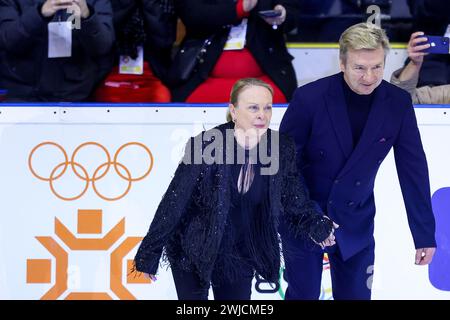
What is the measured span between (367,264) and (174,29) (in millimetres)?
1994

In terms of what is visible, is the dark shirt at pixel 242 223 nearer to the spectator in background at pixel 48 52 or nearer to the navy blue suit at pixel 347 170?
the navy blue suit at pixel 347 170

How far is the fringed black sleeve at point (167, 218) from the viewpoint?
422cm

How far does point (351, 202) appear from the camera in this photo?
15.0ft

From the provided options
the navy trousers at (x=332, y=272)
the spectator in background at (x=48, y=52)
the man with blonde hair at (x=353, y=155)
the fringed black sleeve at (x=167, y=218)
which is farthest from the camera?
the spectator in background at (x=48, y=52)

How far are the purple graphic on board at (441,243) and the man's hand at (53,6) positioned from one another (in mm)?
2179

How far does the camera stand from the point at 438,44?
5332 mm

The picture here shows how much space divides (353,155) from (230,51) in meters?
1.36

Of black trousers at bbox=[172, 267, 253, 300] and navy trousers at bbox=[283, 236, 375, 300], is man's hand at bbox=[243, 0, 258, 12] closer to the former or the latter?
navy trousers at bbox=[283, 236, 375, 300]

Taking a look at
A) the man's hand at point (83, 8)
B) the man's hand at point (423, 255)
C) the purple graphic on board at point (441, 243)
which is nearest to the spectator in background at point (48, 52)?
the man's hand at point (83, 8)

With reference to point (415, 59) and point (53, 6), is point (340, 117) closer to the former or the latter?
point (415, 59)

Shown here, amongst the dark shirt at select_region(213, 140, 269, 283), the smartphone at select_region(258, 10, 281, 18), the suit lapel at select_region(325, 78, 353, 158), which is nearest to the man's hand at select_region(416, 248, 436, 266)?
the suit lapel at select_region(325, 78, 353, 158)

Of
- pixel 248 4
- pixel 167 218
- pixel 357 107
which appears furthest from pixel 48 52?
pixel 357 107
